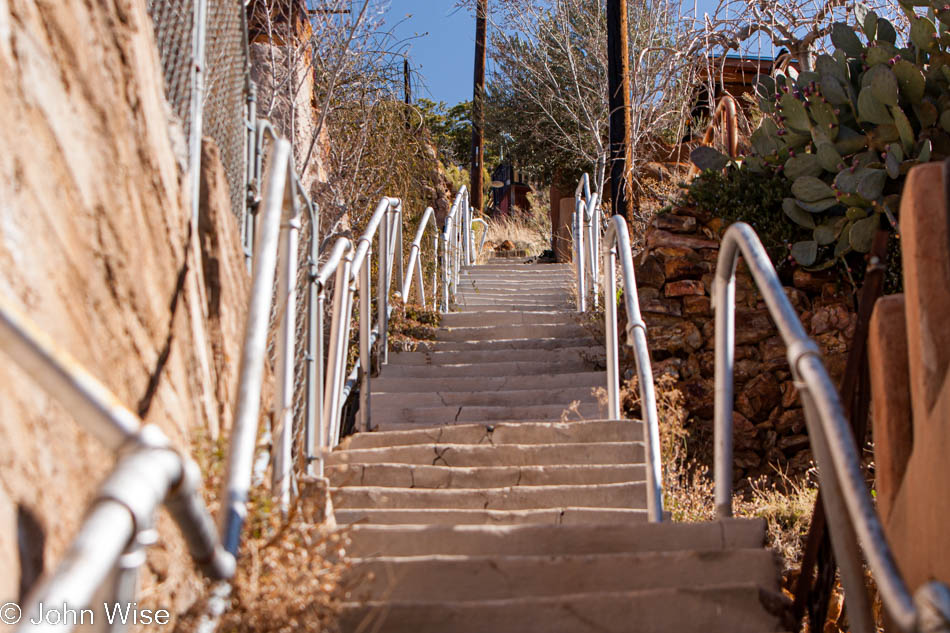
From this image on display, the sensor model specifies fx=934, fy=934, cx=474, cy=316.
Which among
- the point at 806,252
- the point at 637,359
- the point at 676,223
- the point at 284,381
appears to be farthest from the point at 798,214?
the point at 284,381

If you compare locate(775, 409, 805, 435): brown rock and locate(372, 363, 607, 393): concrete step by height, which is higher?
locate(372, 363, 607, 393): concrete step

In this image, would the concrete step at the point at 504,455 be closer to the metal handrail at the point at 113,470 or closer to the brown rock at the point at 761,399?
the brown rock at the point at 761,399

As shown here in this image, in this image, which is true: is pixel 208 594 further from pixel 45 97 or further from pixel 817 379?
pixel 817 379

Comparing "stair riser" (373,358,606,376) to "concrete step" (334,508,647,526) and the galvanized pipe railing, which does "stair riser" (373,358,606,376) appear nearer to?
the galvanized pipe railing

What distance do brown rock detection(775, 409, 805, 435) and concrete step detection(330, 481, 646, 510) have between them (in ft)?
9.03

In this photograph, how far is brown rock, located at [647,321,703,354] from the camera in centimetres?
661

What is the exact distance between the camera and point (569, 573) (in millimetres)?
2760

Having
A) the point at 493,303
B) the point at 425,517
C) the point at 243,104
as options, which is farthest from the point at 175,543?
the point at 493,303

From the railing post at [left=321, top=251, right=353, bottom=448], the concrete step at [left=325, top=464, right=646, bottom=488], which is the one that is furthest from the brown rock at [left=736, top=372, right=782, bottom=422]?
the railing post at [left=321, top=251, right=353, bottom=448]

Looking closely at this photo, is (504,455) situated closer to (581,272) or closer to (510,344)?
(510,344)

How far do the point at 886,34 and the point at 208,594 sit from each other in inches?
215

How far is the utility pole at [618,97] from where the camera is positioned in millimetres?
8344

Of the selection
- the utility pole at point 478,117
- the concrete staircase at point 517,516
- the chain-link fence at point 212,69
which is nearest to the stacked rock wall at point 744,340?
the concrete staircase at point 517,516

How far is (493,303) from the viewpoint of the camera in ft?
29.1
